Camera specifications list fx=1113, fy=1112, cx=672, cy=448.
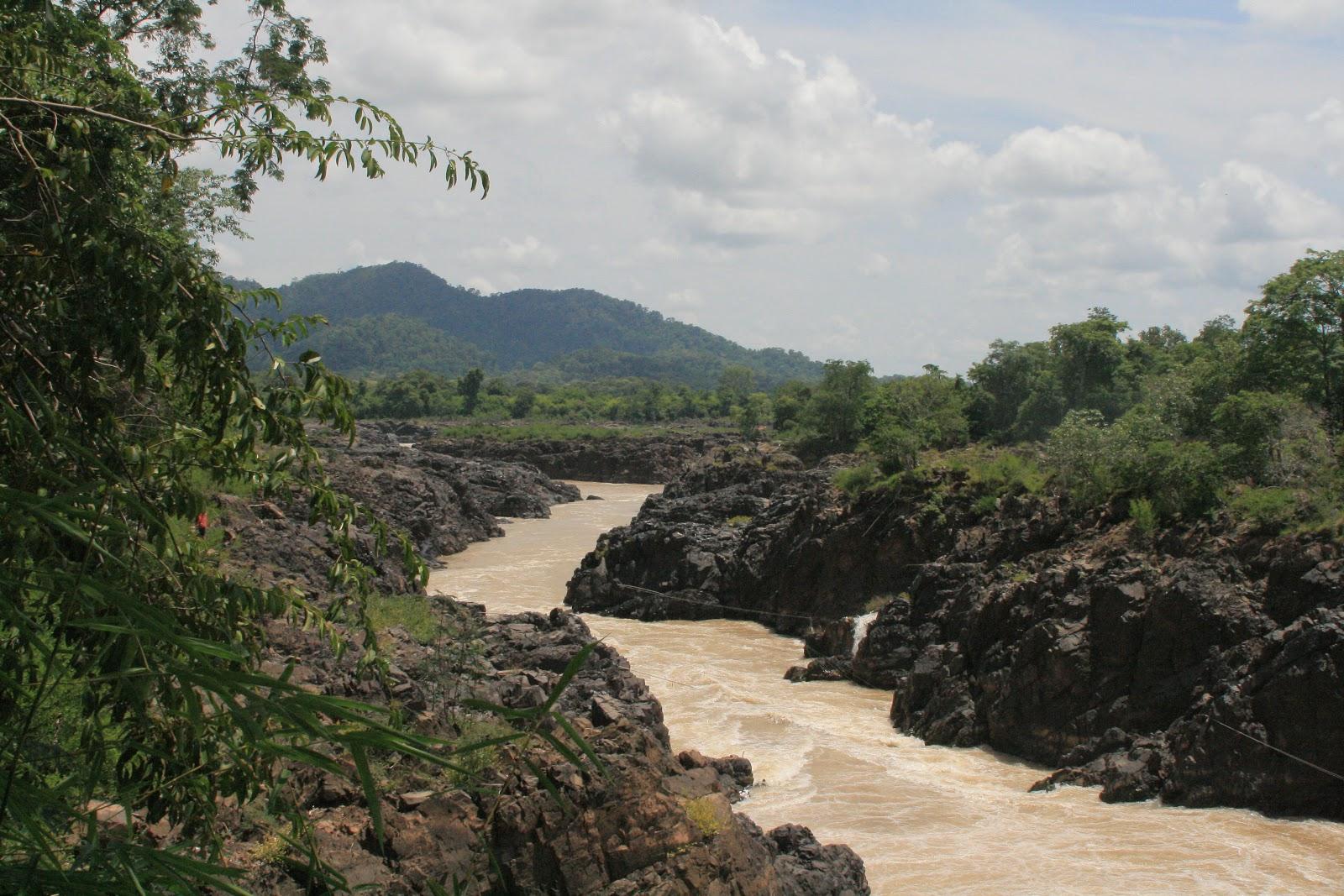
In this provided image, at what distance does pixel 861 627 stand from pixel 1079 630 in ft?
21.3

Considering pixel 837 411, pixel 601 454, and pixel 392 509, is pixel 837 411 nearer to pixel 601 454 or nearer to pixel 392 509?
pixel 601 454

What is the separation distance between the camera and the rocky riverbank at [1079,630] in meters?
13.9

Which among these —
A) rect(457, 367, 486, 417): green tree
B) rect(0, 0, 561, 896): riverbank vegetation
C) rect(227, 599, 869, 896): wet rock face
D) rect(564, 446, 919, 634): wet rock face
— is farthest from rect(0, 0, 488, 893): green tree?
rect(457, 367, 486, 417): green tree

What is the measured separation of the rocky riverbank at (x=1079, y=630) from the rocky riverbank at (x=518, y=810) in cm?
496

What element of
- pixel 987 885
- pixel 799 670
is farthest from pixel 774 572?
pixel 987 885

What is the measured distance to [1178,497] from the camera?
18891 mm

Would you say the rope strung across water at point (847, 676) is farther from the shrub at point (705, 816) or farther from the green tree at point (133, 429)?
the green tree at point (133, 429)

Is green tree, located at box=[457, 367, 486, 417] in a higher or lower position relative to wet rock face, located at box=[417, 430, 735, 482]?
higher

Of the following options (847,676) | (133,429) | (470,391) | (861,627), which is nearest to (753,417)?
(470,391)

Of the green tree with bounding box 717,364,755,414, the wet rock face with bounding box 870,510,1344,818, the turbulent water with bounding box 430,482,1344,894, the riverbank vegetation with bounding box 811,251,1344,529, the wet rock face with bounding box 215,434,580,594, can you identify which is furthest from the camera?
the green tree with bounding box 717,364,755,414

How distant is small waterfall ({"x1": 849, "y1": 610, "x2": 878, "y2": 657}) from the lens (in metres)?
21.9

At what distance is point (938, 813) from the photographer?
45.7ft

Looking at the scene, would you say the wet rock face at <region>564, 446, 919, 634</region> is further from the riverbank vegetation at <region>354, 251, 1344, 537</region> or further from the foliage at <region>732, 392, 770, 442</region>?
the foliage at <region>732, 392, 770, 442</region>

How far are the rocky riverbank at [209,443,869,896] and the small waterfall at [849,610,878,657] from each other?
7366mm
